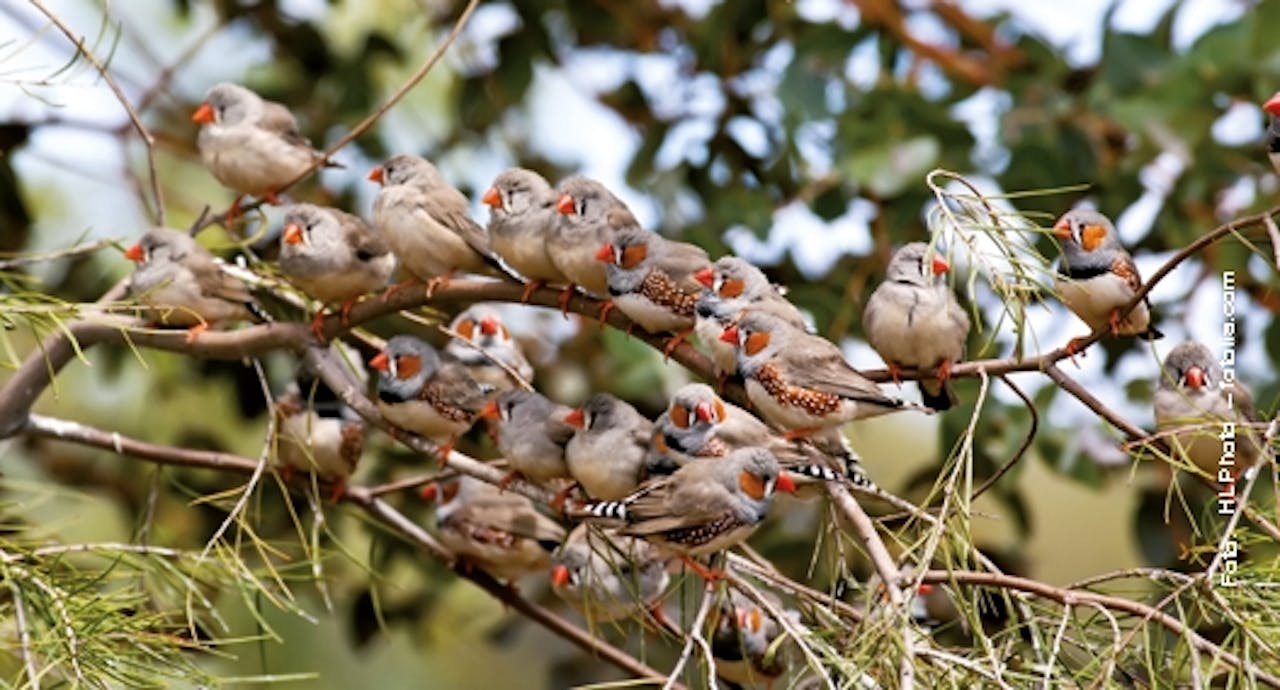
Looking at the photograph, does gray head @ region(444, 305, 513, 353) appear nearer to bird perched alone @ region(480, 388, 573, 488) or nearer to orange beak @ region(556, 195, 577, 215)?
bird perched alone @ region(480, 388, 573, 488)

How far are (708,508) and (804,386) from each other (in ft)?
1.08

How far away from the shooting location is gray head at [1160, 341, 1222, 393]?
3707 millimetres

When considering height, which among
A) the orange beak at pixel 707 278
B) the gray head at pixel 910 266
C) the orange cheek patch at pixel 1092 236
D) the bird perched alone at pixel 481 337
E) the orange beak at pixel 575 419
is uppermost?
the orange beak at pixel 707 278

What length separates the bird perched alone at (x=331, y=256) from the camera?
3818mm

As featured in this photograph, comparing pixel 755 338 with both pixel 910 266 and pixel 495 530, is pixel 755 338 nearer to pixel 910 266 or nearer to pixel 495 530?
pixel 910 266

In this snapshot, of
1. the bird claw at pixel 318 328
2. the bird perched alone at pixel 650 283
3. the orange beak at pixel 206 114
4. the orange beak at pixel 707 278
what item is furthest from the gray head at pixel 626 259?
the orange beak at pixel 206 114

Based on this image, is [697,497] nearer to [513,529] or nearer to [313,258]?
[313,258]

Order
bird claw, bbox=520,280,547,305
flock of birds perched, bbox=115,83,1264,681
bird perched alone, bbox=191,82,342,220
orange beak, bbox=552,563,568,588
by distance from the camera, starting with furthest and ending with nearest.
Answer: bird perched alone, bbox=191,82,342,220 → orange beak, bbox=552,563,568,588 → bird claw, bbox=520,280,547,305 → flock of birds perched, bbox=115,83,1264,681

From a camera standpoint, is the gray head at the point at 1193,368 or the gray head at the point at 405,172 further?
the gray head at the point at 405,172

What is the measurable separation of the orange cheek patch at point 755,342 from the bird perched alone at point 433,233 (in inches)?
27.6

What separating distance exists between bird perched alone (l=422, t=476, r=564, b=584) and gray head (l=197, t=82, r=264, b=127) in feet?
3.53

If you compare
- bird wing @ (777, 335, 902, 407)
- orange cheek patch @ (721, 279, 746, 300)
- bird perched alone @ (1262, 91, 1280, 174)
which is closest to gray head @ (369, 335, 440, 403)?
orange cheek patch @ (721, 279, 746, 300)

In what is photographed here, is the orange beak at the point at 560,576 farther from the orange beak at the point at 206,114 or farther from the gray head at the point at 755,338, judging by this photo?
the orange beak at the point at 206,114

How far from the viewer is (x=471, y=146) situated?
21.5ft
